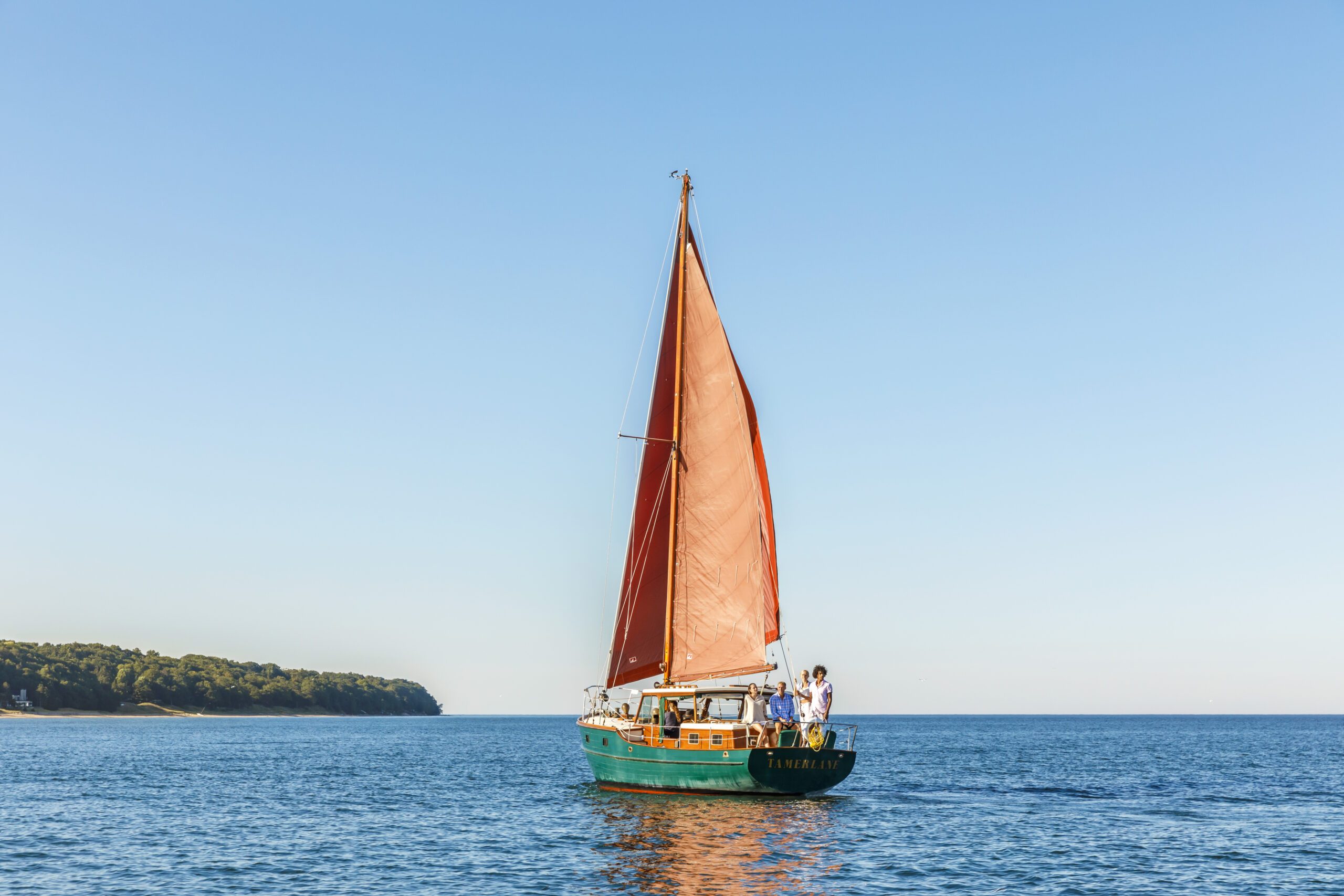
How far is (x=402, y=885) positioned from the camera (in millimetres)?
26078

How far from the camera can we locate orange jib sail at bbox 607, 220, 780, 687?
134 feet

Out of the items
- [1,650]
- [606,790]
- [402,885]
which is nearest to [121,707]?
[1,650]

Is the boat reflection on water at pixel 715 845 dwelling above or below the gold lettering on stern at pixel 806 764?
below

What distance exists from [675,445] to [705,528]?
326cm

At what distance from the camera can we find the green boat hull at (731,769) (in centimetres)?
3628

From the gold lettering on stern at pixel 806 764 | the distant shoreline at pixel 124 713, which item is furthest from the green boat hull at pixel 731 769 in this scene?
the distant shoreline at pixel 124 713

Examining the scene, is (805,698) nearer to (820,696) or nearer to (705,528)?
(820,696)

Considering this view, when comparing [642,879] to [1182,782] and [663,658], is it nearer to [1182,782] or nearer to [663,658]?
[663,658]

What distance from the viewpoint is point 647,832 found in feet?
108

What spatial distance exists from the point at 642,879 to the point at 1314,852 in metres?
19.7

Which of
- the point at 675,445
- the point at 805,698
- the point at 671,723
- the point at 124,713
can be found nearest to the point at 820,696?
the point at 805,698

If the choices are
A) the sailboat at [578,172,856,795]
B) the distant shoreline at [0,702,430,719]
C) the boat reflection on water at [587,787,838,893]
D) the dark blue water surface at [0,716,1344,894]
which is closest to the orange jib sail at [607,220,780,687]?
the sailboat at [578,172,856,795]

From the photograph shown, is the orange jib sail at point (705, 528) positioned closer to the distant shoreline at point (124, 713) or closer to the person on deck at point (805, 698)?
the person on deck at point (805, 698)

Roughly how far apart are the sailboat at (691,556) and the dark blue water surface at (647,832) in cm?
264
